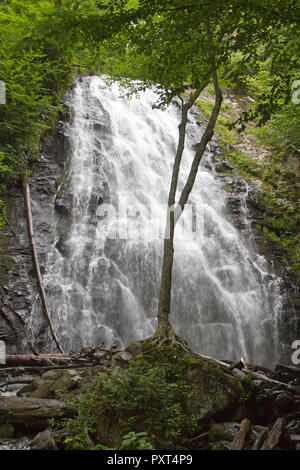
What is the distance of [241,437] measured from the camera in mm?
3721

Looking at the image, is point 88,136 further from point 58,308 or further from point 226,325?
point 226,325

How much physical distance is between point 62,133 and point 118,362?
36.3 ft

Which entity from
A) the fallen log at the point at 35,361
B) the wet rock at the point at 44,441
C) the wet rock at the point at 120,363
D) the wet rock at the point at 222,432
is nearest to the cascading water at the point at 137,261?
the fallen log at the point at 35,361

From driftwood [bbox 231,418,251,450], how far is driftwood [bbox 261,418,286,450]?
0.23 meters

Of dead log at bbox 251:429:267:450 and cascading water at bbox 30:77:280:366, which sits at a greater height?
cascading water at bbox 30:77:280:366

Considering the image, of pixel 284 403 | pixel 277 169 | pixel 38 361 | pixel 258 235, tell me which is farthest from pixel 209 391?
pixel 277 169

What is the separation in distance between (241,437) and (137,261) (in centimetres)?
728

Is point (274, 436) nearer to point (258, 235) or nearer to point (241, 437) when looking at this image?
point (241, 437)

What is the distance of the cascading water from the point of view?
9328mm

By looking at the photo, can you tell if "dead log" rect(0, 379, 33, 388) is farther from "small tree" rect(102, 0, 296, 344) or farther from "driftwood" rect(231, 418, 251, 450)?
"driftwood" rect(231, 418, 251, 450)

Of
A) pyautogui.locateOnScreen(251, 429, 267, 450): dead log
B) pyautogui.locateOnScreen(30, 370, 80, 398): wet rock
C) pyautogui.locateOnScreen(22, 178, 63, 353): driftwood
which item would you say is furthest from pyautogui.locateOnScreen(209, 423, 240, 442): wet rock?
pyautogui.locateOnScreen(22, 178, 63, 353): driftwood

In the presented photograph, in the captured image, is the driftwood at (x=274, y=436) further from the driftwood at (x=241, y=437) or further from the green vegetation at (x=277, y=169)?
the green vegetation at (x=277, y=169)

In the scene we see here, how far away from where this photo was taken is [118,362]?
17.2 feet

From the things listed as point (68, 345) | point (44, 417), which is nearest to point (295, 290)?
point (68, 345)
